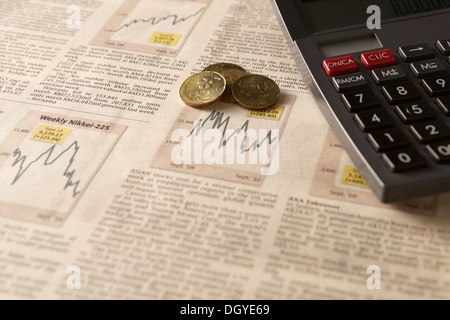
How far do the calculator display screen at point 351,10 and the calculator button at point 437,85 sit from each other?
0.35ft

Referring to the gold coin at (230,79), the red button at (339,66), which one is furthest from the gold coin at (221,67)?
the red button at (339,66)

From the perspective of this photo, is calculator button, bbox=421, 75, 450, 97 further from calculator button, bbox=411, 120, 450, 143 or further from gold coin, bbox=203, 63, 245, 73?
gold coin, bbox=203, 63, 245, 73

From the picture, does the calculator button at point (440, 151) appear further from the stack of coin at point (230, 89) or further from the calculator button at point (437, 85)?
the stack of coin at point (230, 89)

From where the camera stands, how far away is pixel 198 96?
1.61 ft

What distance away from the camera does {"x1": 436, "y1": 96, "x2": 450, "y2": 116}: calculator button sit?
0.40 metres

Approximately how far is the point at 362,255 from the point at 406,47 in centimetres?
22

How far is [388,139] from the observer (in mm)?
383

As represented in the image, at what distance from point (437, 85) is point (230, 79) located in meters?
0.21

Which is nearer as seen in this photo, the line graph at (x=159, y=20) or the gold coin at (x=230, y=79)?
the gold coin at (x=230, y=79)

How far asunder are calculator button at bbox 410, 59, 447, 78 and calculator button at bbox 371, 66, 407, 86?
0.04 feet

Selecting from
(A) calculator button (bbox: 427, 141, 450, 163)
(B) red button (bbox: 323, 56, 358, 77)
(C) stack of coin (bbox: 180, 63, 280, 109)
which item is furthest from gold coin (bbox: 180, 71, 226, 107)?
(A) calculator button (bbox: 427, 141, 450, 163)

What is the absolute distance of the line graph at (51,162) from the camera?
42 centimetres

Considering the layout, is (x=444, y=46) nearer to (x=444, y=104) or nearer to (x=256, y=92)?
→ (x=444, y=104)
